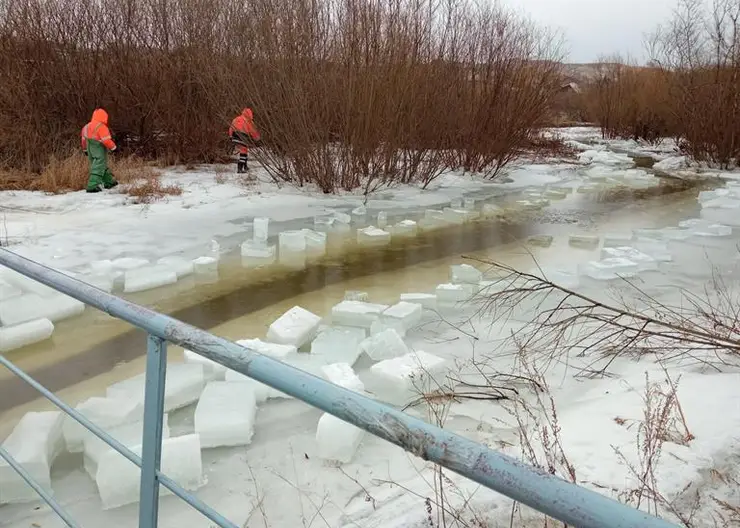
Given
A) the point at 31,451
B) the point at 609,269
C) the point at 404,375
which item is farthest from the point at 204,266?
the point at 609,269

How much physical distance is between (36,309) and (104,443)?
236 centimetres

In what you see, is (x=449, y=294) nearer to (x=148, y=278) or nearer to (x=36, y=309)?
(x=148, y=278)

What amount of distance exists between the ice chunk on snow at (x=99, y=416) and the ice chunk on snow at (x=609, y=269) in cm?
484

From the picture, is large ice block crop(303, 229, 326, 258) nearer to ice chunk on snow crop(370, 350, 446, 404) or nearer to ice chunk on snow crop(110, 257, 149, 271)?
ice chunk on snow crop(110, 257, 149, 271)

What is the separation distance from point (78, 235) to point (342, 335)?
465 cm

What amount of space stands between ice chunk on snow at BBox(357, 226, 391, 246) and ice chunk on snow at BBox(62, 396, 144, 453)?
488 cm

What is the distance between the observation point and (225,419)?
3182 millimetres

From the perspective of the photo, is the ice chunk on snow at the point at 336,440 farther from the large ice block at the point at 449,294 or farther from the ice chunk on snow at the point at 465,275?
the ice chunk on snow at the point at 465,275

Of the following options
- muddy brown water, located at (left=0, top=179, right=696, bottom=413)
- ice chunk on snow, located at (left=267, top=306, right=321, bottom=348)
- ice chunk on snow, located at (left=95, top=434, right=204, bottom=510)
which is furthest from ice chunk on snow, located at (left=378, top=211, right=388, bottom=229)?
ice chunk on snow, located at (left=95, top=434, right=204, bottom=510)

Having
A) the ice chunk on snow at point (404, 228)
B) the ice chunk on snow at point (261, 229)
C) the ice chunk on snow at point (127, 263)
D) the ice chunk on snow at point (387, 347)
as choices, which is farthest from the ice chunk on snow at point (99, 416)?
the ice chunk on snow at point (404, 228)

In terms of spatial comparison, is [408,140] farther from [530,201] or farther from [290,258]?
[290,258]

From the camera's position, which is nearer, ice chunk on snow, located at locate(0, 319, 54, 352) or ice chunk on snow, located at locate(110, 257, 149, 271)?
ice chunk on snow, located at locate(0, 319, 54, 352)

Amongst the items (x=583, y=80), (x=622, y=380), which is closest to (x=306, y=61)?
(x=622, y=380)

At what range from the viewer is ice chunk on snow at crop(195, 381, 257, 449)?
316cm
